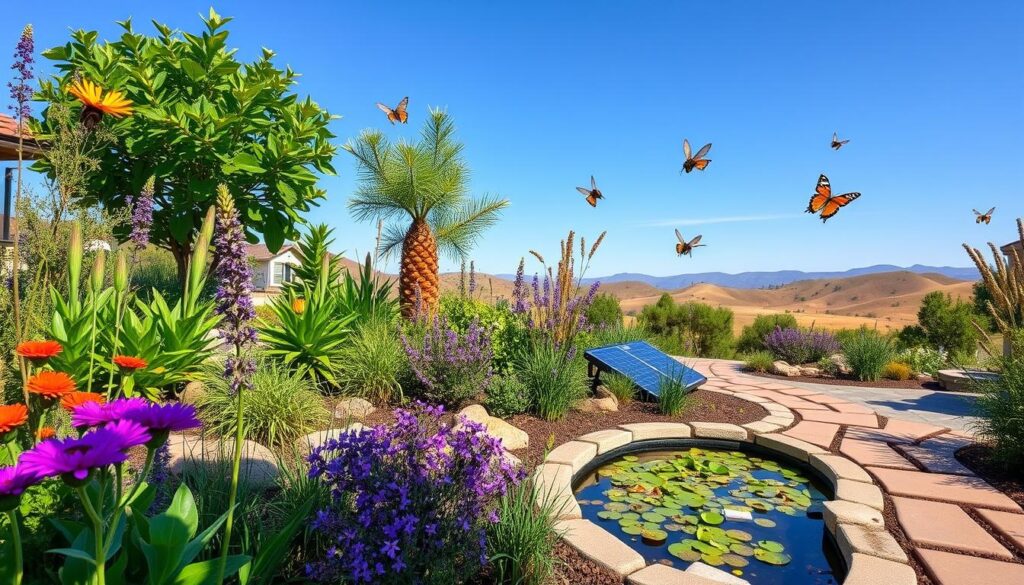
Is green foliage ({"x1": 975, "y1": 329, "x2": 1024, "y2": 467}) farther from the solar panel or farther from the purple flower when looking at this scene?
the purple flower

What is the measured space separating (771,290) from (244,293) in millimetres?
77283

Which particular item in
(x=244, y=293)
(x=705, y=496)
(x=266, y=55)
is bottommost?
(x=705, y=496)

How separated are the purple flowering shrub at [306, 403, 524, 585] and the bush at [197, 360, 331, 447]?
69.0 inches

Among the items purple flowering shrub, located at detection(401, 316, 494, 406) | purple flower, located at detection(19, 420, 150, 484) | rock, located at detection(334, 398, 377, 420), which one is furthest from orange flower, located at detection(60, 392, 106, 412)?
purple flowering shrub, located at detection(401, 316, 494, 406)

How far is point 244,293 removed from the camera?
4.31 ft

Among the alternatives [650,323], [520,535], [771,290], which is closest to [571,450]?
[520,535]

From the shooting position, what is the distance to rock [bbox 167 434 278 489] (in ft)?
8.13

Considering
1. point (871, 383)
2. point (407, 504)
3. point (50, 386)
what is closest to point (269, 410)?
point (407, 504)

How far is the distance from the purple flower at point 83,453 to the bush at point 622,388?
14.5 ft

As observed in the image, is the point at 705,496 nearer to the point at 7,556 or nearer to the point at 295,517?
the point at 295,517

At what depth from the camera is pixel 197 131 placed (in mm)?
5352

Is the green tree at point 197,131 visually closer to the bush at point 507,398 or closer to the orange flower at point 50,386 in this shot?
the bush at point 507,398

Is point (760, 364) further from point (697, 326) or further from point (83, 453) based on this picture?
point (83, 453)

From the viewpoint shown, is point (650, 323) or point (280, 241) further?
point (650, 323)
